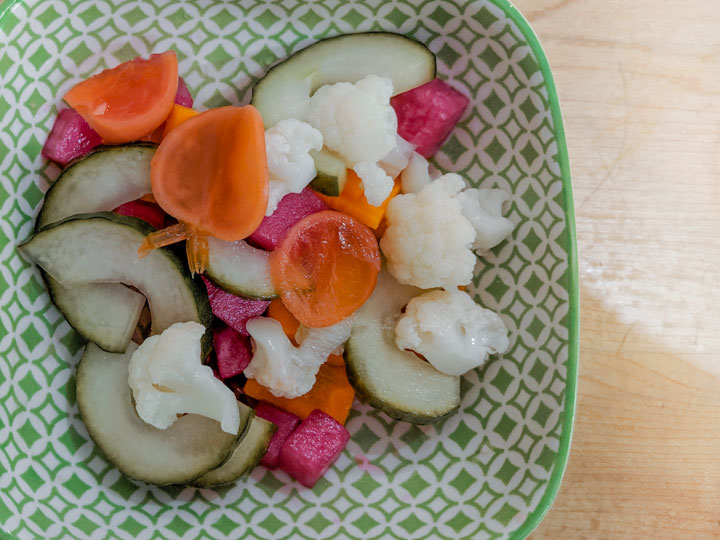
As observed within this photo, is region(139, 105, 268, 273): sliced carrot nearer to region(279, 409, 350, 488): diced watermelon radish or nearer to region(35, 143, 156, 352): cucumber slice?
region(35, 143, 156, 352): cucumber slice

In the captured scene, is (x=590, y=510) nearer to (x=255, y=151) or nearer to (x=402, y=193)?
(x=402, y=193)

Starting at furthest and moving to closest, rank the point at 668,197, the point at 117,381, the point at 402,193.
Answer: the point at 668,197 → the point at 402,193 → the point at 117,381

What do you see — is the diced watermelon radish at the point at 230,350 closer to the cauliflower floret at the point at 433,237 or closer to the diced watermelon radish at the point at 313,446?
the diced watermelon radish at the point at 313,446

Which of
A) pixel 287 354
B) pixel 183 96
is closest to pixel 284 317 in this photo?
pixel 287 354

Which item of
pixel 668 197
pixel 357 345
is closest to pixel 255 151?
pixel 357 345

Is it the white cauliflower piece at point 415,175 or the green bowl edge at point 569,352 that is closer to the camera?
the green bowl edge at point 569,352

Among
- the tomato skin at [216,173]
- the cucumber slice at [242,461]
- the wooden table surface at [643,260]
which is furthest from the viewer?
the wooden table surface at [643,260]

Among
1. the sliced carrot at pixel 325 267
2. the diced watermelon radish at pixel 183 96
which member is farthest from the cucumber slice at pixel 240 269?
the diced watermelon radish at pixel 183 96

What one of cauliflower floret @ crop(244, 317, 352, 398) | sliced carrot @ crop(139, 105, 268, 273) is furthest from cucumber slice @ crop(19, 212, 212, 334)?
cauliflower floret @ crop(244, 317, 352, 398)
